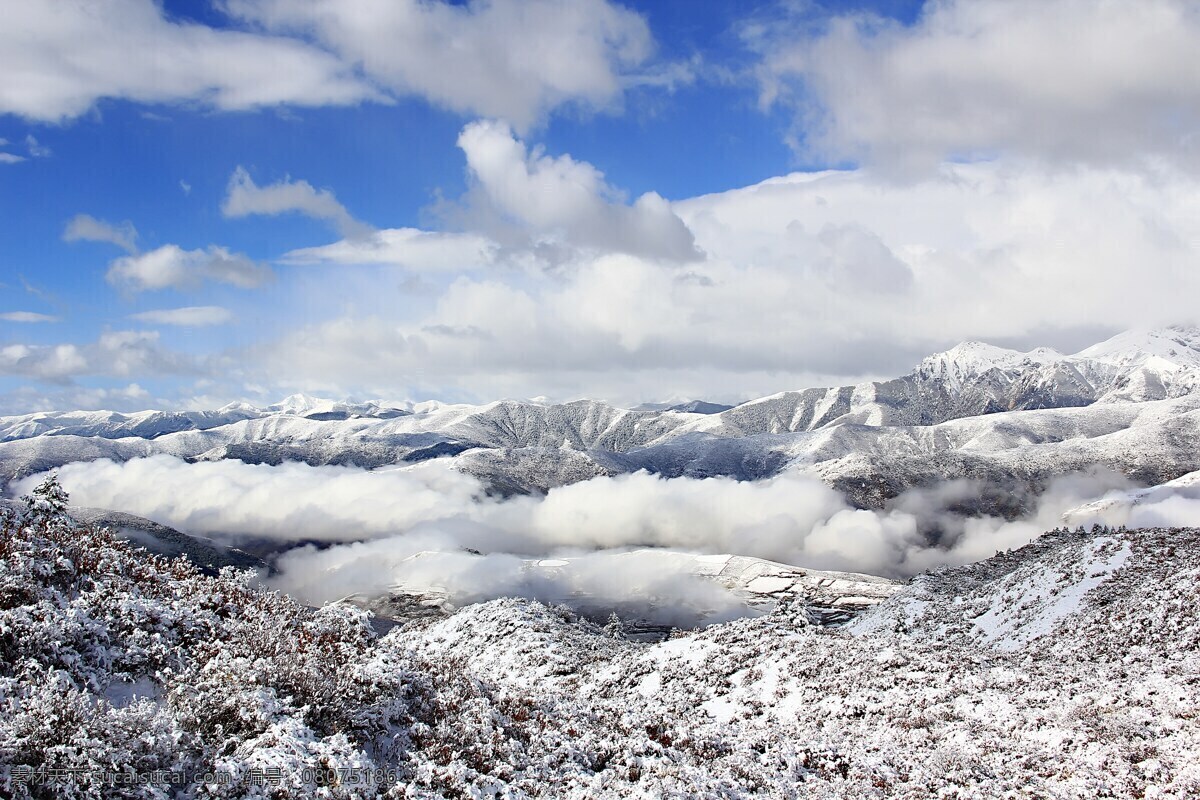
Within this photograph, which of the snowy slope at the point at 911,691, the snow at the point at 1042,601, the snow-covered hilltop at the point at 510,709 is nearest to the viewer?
the snow-covered hilltop at the point at 510,709

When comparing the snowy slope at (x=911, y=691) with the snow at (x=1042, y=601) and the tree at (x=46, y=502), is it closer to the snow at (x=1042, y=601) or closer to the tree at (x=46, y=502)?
the snow at (x=1042, y=601)

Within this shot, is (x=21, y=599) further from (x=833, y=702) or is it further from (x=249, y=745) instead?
(x=833, y=702)

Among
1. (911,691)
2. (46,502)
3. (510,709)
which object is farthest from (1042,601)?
(46,502)

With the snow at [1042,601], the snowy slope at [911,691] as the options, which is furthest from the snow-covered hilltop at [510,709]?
the snow at [1042,601]

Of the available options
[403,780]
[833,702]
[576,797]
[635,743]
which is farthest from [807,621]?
[403,780]

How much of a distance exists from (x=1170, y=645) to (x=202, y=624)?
111 feet

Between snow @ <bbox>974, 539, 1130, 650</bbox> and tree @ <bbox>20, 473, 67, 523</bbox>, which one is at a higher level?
tree @ <bbox>20, 473, 67, 523</bbox>

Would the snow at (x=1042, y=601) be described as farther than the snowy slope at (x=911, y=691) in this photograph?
Yes

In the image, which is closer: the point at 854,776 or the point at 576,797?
the point at 576,797

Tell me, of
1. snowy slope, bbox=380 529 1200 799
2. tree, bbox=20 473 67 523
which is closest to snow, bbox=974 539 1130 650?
snowy slope, bbox=380 529 1200 799

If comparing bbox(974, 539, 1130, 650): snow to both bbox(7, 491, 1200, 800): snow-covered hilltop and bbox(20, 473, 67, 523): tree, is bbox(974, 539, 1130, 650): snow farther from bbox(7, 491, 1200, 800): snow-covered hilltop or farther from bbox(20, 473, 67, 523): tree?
bbox(20, 473, 67, 523): tree

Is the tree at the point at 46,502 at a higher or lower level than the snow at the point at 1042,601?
higher

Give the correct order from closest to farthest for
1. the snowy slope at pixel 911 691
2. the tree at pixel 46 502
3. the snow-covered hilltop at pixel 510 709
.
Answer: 1. the snow-covered hilltop at pixel 510 709
2. the snowy slope at pixel 911 691
3. the tree at pixel 46 502

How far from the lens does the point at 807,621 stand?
43.8 metres
